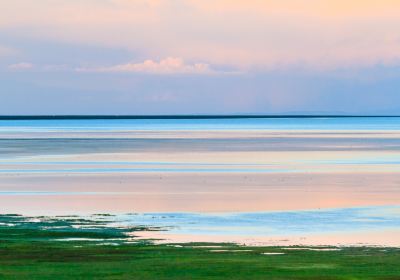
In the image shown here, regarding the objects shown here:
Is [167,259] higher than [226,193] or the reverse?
the reverse

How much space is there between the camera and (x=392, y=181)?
47.0 metres

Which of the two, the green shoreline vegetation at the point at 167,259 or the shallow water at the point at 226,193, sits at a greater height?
the shallow water at the point at 226,193

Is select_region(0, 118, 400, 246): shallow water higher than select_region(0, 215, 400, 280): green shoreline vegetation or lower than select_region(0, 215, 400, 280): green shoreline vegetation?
higher

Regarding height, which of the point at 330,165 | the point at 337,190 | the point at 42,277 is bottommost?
the point at 42,277

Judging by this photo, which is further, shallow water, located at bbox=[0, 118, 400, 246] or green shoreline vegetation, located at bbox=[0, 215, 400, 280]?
shallow water, located at bbox=[0, 118, 400, 246]

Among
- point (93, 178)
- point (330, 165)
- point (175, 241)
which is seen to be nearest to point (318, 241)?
point (175, 241)

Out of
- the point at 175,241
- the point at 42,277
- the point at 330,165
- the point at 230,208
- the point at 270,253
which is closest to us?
the point at 42,277

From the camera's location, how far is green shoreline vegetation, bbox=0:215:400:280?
16.9 metres

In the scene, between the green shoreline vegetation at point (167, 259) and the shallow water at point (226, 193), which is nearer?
the green shoreline vegetation at point (167, 259)

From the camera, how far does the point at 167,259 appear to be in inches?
755

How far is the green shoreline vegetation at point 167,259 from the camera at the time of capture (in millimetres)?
16875

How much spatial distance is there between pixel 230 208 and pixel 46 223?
7.47 meters

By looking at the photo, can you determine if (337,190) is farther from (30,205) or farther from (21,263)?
(21,263)

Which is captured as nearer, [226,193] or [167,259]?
[167,259]
